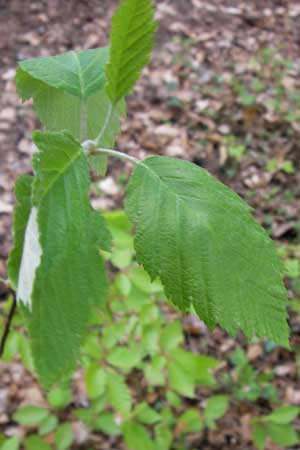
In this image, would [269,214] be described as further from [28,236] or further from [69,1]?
[28,236]

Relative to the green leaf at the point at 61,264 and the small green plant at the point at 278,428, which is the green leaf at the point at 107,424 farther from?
the green leaf at the point at 61,264

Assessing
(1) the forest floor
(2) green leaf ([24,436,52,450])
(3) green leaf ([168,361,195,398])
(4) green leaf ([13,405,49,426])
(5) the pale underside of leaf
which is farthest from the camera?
(1) the forest floor

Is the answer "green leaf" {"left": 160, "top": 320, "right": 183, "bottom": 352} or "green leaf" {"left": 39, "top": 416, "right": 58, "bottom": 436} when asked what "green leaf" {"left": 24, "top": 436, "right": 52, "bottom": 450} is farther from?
"green leaf" {"left": 160, "top": 320, "right": 183, "bottom": 352}

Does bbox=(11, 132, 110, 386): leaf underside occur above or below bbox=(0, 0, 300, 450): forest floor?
above

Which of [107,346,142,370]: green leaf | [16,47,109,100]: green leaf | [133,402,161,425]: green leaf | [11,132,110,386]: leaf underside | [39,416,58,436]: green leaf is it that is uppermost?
[16,47,109,100]: green leaf

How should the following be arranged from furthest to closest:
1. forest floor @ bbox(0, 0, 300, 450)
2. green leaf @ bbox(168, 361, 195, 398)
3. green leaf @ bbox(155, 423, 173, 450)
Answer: forest floor @ bbox(0, 0, 300, 450)
green leaf @ bbox(155, 423, 173, 450)
green leaf @ bbox(168, 361, 195, 398)

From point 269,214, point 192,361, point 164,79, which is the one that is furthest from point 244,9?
point 192,361

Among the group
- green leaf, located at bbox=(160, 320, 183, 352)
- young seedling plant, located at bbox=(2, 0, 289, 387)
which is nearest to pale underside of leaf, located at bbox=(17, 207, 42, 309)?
young seedling plant, located at bbox=(2, 0, 289, 387)

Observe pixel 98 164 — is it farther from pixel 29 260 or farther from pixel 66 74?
pixel 29 260
